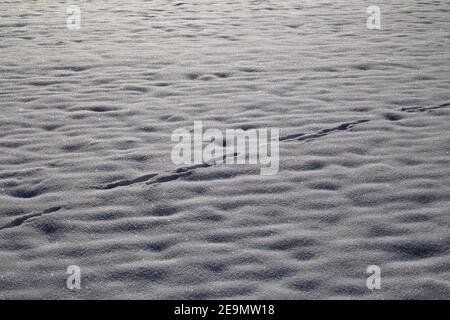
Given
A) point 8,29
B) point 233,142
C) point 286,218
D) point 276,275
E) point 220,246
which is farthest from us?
point 8,29

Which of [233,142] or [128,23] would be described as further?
[128,23]

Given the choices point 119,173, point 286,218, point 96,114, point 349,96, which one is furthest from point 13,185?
point 349,96

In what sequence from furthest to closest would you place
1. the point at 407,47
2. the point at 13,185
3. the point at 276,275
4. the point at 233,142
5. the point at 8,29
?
the point at 8,29, the point at 407,47, the point at 233,142, the point at 13,185, the point at 276,275

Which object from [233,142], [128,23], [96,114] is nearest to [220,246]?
[233,142]
